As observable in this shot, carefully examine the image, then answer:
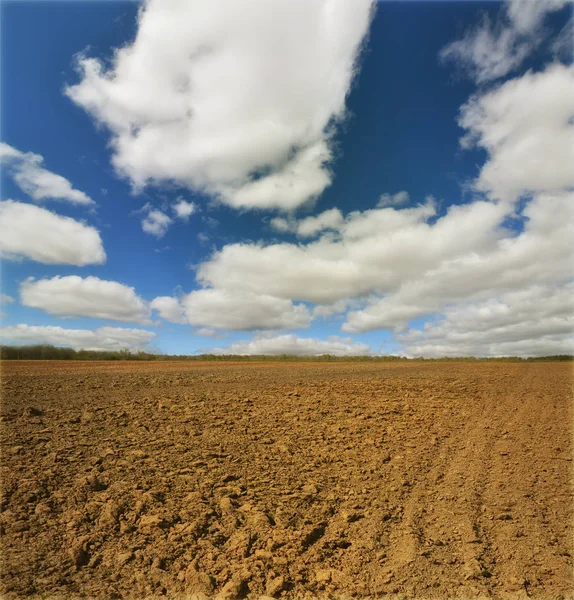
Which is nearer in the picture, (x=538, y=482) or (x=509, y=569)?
(x=509, y=569)

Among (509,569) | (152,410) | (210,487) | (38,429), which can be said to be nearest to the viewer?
(509,569)

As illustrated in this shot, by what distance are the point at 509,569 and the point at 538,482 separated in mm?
2500

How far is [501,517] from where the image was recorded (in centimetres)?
492

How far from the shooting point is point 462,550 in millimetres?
4242

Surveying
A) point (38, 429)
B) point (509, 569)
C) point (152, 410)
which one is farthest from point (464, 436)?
point (38, 429)

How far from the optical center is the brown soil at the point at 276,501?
377 centimetres

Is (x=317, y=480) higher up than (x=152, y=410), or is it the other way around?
(x=152, y=410)

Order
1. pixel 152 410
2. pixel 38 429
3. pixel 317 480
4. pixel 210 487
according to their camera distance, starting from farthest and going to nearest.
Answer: pixel 152 410 < pixel 38 429 < pixel 317 480 < pixel 210 487

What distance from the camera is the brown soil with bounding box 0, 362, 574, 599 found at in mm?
3766

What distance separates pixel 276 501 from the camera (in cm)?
516

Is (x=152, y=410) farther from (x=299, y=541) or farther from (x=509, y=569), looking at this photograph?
(x=509, y=569)

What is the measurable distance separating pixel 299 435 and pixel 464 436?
338 cm

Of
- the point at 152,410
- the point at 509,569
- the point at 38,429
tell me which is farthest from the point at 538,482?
the point at 38,429

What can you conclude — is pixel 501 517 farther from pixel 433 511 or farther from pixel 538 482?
pixel 538 482
